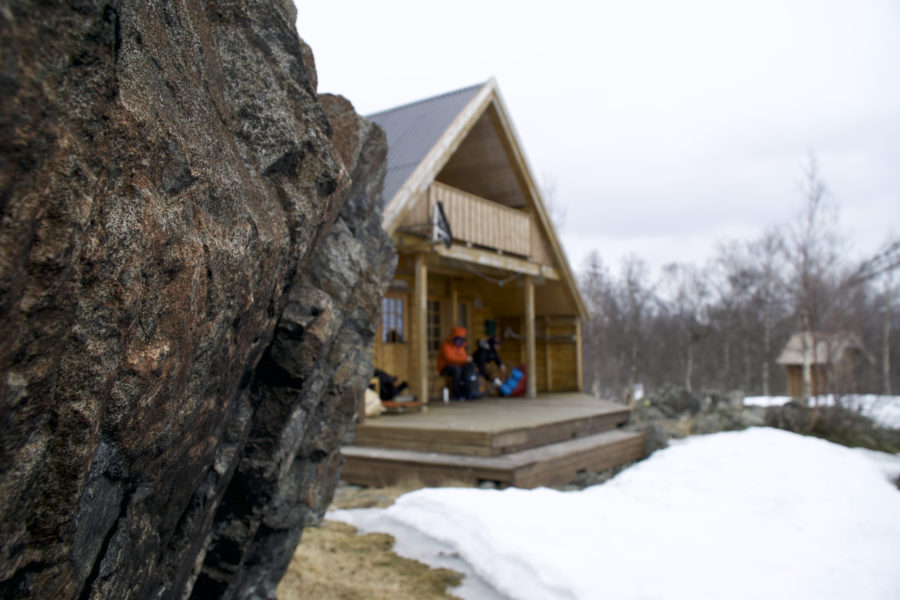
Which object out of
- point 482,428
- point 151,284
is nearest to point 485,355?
point 482,428

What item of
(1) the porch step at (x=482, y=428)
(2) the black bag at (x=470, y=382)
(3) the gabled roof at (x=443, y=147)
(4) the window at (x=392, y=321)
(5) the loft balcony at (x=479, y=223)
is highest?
(3) the gabled roof at (x=443, y=147)

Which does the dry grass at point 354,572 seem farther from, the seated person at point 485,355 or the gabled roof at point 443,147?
the seated person at point 485,355

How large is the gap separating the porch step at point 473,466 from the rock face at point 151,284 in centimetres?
426

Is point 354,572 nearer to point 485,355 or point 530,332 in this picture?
point 530,332

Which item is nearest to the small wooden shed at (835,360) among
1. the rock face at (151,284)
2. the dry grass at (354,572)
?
the dry grass at (354,572)

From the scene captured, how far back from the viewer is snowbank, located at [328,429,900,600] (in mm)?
4012

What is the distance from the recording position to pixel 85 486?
4.54 feet

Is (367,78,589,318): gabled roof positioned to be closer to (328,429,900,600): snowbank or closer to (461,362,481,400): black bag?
(461,362,481,400): black bag

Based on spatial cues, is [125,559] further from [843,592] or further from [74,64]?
[843,592]

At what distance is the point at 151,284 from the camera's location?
1376mm

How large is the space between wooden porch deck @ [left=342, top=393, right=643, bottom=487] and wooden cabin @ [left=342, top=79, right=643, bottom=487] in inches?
0.6

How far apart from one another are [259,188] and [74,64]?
0.87m

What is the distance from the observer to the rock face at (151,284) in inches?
43.2

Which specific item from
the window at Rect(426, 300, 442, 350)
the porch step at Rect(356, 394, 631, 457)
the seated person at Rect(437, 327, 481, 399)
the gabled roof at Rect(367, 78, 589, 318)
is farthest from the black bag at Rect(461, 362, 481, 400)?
the gabled roof at Rect(367, 78, 589, 318)
